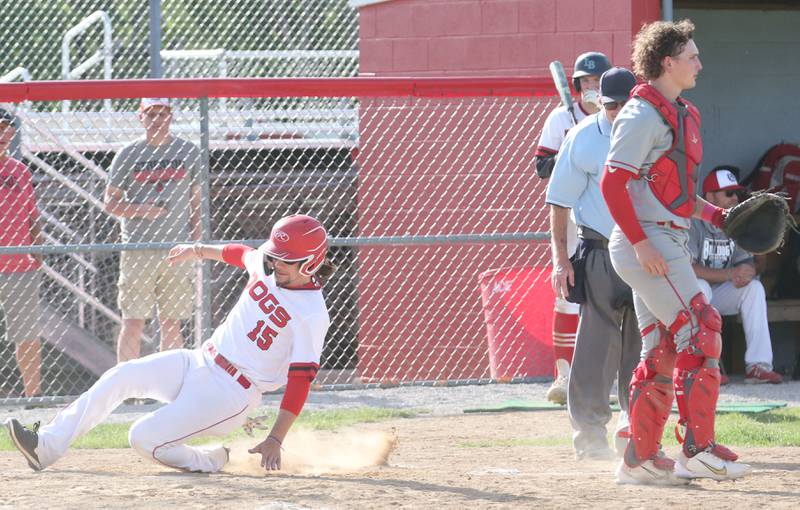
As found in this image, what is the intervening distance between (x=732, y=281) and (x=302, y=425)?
3.44 metres

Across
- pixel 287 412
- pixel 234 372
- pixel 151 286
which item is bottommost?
pixel 287 412

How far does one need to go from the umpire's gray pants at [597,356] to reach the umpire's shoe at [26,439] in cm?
241

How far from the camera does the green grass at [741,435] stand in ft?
22.2

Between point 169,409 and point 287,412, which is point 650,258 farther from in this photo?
point 169,409

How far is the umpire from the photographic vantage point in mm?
6031

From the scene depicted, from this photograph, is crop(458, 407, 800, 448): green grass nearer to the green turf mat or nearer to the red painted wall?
the green turf mat

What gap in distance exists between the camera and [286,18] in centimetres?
1256

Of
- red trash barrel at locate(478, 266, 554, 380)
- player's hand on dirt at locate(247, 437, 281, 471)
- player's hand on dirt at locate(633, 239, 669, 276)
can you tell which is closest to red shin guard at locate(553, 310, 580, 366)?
red trash barrel at locate(478, 266, 554, 380)

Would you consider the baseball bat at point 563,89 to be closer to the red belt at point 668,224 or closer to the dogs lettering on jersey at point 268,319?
the red belt at point 668,224

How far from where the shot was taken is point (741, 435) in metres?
6.91

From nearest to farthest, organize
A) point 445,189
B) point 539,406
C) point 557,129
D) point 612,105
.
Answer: point 612,105 → point 557,129 → point 539,406 → point 445,189

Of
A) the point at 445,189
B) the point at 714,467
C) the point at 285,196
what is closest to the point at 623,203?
the point at 714,467

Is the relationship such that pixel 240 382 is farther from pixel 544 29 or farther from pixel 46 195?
pixel 46 195

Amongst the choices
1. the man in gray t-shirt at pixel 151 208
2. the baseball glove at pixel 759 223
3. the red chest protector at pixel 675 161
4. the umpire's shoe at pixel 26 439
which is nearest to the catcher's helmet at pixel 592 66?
the baseball glove at pixel 759 223
